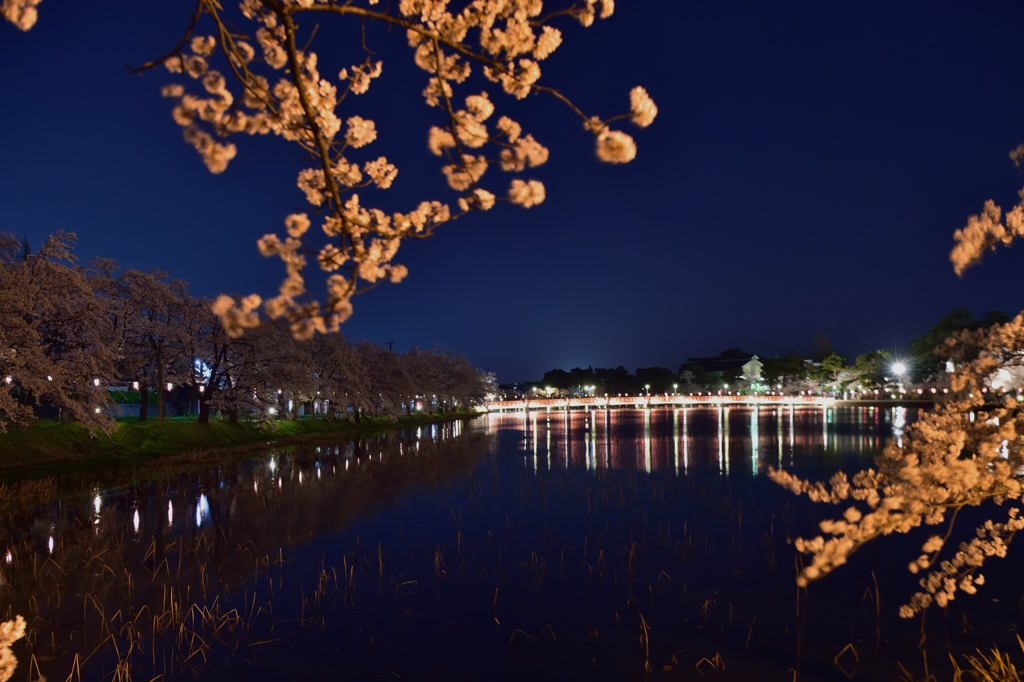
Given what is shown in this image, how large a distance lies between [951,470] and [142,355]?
36.0 metres

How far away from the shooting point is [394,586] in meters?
11.6

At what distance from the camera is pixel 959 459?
5.43 meters

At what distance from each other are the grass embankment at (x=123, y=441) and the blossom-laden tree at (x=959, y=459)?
1042 inches

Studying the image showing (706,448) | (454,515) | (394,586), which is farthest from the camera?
(706,448)

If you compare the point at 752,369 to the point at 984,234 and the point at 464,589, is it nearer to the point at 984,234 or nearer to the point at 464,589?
the point at 464,589

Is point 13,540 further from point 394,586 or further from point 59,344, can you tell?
point 59,344

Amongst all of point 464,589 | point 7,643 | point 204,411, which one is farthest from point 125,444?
point 7,643

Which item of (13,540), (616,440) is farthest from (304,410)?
(13,540)

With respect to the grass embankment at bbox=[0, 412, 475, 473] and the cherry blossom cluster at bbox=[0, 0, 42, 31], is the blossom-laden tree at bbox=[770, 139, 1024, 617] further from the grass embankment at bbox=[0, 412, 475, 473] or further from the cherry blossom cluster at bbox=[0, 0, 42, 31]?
the grass embankment at bbox=[0, 412, 475, 473]

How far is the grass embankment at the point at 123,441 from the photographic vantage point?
23.1m

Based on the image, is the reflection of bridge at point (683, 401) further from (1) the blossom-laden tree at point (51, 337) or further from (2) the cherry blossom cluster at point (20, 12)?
(2) the cherry blossom cluster at point (20, 12)

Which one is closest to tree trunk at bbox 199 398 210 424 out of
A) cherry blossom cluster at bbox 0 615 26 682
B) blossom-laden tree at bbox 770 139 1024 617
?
cherry blossom cluster at bbox 0 615 26 682

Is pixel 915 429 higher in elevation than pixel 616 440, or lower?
higher

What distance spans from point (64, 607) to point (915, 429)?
1321 cm
